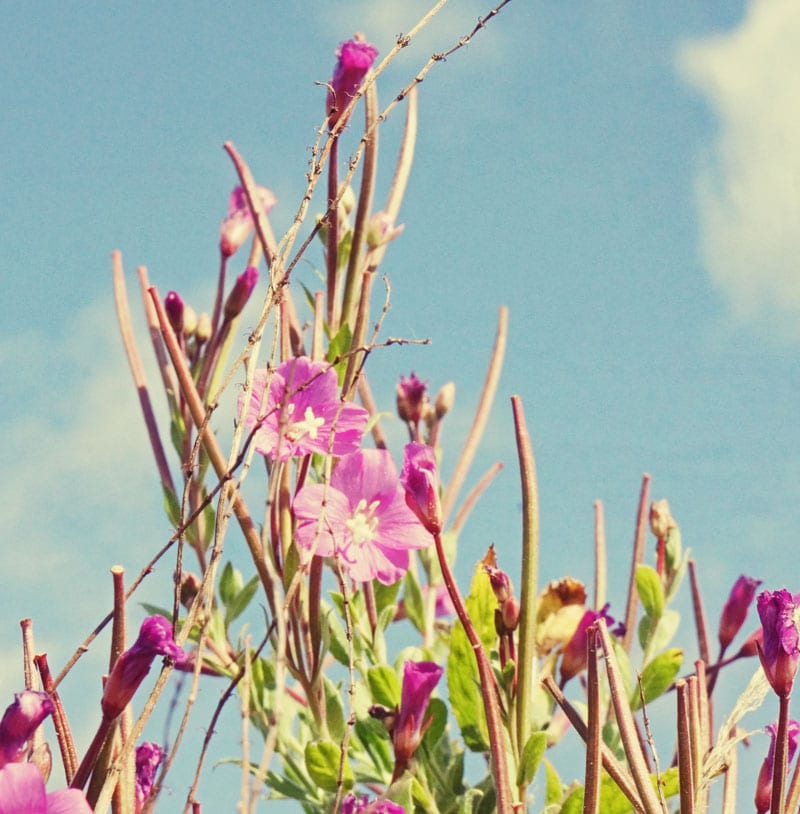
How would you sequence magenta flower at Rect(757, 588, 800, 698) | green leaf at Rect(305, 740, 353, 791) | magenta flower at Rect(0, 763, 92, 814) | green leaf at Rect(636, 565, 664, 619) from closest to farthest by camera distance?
1. magenta flower at Rect(0, 763, 92, 814)
2. magenta flower at Rect(757, 588, 800, 698)
3. green leaf at Rect(305, 740, 353, 791)
4. green leaf at Rect(636, 565, 664, 619)

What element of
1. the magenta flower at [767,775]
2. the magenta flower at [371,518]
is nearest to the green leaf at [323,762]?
the magenta flower at [371,518]

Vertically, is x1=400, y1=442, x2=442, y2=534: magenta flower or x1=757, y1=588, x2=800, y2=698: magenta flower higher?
x1=400, y1=442, x2=442, y2=534: magenta flower

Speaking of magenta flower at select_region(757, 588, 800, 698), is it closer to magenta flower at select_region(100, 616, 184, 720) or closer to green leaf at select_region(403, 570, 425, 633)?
magenta flower at select_region(100, 616, 184, 720)

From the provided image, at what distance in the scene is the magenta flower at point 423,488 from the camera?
117cm

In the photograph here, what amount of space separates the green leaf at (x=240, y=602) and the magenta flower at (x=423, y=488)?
56 centimetres

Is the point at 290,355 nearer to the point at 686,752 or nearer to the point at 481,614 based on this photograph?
the point at 481,614

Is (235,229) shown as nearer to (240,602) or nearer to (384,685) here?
(240,602)

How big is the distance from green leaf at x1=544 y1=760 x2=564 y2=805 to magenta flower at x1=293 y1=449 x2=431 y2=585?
11.3 inches

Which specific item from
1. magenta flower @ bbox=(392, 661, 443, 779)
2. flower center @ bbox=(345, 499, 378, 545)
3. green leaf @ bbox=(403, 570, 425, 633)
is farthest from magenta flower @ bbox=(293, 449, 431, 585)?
green leaf @ bbox=(403, 570, 425, 633)

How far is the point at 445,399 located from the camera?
6.32 feet

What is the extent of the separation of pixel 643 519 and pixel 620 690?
0.83 metres

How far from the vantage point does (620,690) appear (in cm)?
103

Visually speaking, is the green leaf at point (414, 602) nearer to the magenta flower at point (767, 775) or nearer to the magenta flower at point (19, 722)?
the magenta flower at point (767, 775)

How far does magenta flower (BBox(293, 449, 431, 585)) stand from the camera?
134 centimetres
